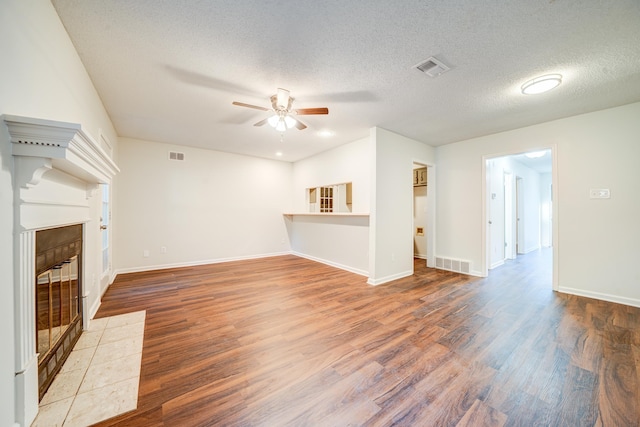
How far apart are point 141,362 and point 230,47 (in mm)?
2662

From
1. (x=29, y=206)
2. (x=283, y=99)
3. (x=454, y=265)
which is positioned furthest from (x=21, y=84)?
(x=454, y=265)

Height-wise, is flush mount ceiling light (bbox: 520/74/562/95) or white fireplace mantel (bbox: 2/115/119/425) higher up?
flush mount ceiling light (bbox: 520/74/562/95)

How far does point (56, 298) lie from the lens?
171cm

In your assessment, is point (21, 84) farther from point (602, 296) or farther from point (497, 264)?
point (497, 264)

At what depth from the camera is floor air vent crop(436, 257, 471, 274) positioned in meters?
4.29

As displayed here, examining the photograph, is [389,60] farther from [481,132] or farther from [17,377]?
[17,377]

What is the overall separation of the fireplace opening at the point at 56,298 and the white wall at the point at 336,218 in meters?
3.57

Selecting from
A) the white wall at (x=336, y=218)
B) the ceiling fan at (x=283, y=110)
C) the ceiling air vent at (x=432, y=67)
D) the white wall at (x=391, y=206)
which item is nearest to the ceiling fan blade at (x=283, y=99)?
the ceiling fan at (x=283, y=110)

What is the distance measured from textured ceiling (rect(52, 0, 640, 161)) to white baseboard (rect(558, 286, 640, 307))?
2471 millimetres

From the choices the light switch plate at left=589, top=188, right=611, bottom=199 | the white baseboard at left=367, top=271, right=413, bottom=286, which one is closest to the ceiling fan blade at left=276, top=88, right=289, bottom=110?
Result: the white baseboard at left=367, top=271, right=413, bottom=286

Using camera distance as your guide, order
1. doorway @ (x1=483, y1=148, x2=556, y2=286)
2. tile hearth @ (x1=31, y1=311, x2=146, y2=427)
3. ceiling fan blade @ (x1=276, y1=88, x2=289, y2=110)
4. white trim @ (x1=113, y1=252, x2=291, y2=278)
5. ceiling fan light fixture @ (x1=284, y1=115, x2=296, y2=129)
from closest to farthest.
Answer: tile hearth @ (x1=31, y1=311, x2=146, y2=427) → ceiling fan blade @ (x1=276, y1=88, x2=289, y2=110) → ceiling fan light fixture @ (x1=284, y1=115, x2=296, y2=129) → white trim @ (x1=113, y1=252, x2=291, y2=278) → doorway @ (x1=483, y1=148, x2=556, y2=286)

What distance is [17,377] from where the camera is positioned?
1.17 m

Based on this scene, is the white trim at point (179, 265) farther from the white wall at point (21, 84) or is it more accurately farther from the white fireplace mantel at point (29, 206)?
the white wall at point (21, 84)

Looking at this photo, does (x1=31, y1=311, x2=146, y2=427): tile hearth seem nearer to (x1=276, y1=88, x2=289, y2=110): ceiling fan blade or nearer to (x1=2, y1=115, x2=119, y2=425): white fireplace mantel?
(x1=2, y1=115, x2=119, y2=425): white fireplace mantel
